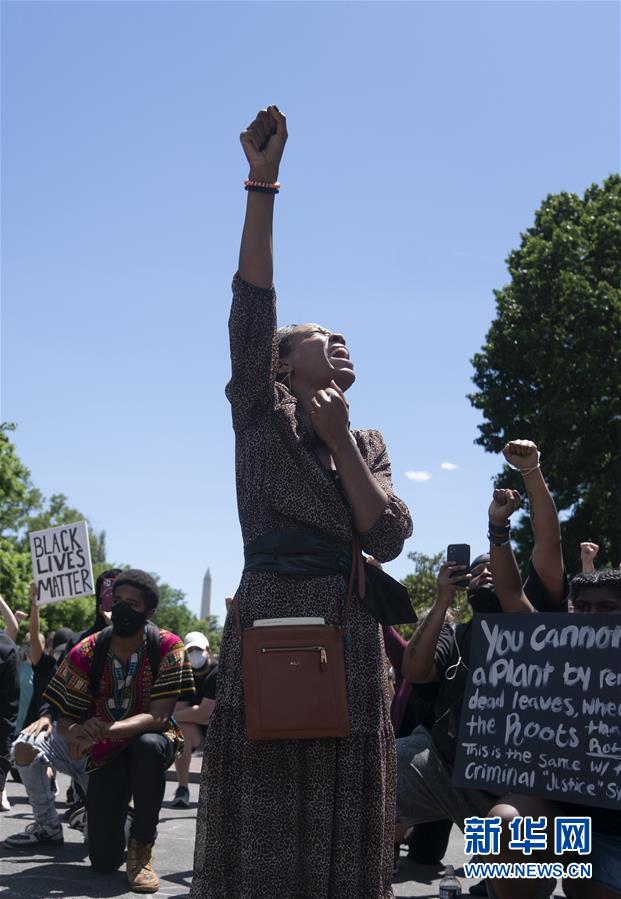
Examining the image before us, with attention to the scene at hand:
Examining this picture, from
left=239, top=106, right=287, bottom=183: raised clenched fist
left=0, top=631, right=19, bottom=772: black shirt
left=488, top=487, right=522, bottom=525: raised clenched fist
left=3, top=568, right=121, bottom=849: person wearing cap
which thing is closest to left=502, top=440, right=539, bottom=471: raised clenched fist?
left=488, top=487, right=522, bottom=525: raised clenched fist

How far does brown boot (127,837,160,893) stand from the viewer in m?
5.77

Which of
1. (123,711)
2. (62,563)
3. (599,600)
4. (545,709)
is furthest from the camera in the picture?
(62,563)

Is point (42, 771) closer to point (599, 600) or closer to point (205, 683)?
point (599, 600)

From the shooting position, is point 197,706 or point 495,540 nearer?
point 495,540

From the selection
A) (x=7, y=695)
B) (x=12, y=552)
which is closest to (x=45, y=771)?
(x=7, y=695)

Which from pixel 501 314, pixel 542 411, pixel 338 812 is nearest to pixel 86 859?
pixel 338 812

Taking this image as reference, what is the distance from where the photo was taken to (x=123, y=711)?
257 inches

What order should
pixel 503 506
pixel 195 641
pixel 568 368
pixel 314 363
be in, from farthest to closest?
1. pixel 568 368
2. pixel 195 641
3. pixel 503 506
4. pixel 314 363

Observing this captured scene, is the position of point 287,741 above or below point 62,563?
below

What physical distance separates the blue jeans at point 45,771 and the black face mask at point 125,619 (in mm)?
915

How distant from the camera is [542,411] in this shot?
25500 mm

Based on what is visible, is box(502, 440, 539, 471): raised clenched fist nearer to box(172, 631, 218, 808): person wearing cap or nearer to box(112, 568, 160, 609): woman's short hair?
box(112, 568, 160, 609): woman's short hair

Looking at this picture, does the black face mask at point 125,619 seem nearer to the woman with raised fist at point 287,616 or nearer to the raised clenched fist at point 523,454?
the raised clenched fist at point 523,454

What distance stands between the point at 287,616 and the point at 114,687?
12.1 ft
